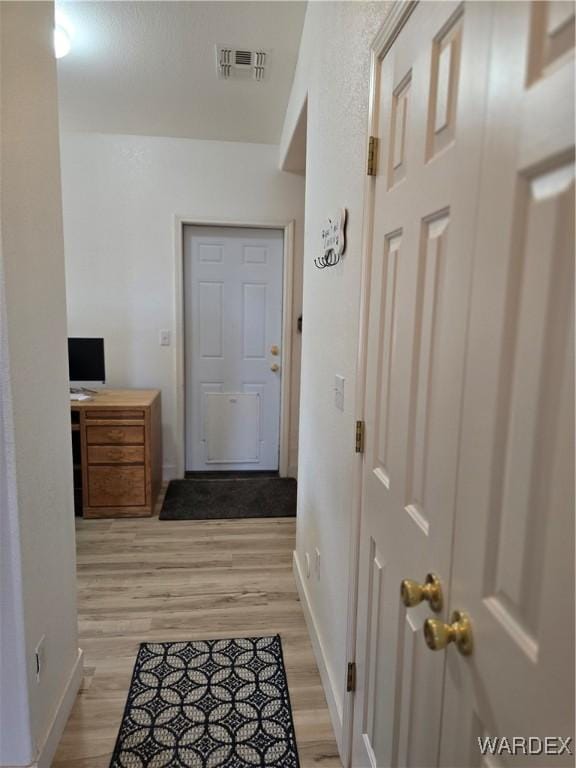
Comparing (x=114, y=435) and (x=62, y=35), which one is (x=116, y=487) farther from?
(x=62, y=35)

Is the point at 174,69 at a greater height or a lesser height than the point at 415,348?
greater

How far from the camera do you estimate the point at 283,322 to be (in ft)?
12.7

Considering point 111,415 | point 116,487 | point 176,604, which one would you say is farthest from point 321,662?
point 111,415

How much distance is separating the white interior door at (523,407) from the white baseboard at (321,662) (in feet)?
3.35

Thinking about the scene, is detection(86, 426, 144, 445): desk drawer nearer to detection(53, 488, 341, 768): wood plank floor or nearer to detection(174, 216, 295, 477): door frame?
detection(53, 488, 341, 768): wood plank floor

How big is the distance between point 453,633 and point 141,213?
143 inches

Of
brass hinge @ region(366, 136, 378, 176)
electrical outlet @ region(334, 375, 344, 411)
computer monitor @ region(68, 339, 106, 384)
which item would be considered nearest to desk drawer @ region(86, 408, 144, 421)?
computer monitor @ region(68, 339, 106, 384)

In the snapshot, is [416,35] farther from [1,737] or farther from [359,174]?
[1,737]

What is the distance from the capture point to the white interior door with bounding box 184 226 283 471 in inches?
149

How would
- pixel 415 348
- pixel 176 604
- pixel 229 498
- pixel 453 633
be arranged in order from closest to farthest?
pixel 453 633 → pixel 415 348 → pixel 176 604 → pixel 229 498

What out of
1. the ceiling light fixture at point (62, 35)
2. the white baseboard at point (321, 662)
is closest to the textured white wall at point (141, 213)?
the ceiling light fixture at point (62, 35)

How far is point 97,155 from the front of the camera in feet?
11.4

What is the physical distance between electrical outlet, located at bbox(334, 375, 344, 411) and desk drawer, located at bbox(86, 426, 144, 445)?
6.39ft

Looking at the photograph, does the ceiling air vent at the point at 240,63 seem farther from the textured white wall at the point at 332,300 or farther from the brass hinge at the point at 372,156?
the brass hinge at the point at 372,156
